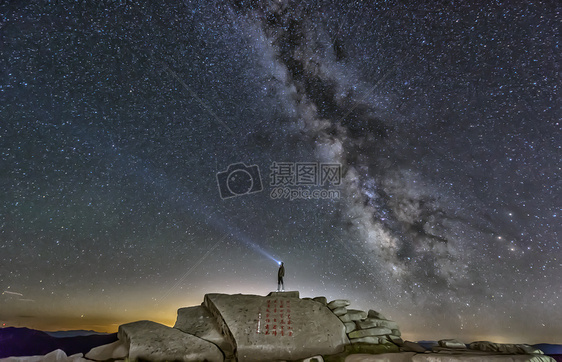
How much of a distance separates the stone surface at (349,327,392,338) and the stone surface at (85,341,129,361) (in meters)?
10.1

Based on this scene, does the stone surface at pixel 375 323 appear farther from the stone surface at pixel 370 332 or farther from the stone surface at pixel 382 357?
the stone surface at pixel 382 357

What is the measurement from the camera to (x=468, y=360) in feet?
39.1

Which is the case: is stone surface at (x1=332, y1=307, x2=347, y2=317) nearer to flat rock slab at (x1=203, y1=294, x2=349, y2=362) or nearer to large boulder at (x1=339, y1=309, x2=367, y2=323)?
large boulder at (x1=339, y1=309, x2=367, y2=323)

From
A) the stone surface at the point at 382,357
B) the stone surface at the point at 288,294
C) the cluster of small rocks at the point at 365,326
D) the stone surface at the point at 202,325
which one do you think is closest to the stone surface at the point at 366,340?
the cluster of small rocks at the point at 365,326

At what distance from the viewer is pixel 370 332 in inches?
585

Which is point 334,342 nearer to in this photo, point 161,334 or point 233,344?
point 233,344

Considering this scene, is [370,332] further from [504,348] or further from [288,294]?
[504,348]

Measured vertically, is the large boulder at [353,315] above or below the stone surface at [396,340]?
above

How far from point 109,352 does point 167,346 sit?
2.97 metres

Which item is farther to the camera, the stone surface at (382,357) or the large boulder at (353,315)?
the large boulder at (353,315)

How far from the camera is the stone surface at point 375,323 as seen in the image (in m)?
15.2

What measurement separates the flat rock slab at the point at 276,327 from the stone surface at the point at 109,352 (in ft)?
13.3

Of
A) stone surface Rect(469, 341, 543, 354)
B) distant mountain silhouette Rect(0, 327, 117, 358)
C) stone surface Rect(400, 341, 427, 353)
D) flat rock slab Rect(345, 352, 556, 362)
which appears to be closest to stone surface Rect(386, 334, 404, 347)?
stone surface Rect(400, 341, 427, 353)


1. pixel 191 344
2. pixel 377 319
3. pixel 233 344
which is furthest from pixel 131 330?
pixel 377 319
